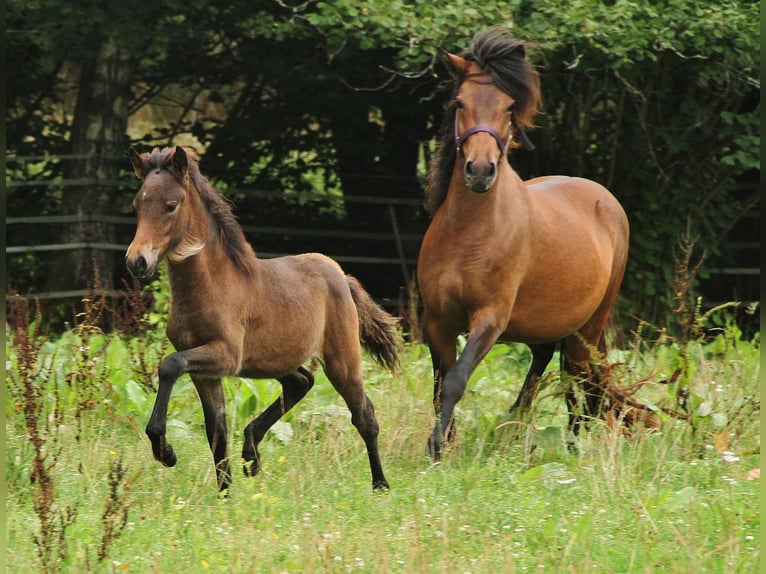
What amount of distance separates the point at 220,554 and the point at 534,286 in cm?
275

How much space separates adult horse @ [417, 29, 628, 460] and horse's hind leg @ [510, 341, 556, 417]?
0.02m

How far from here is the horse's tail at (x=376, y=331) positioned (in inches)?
228

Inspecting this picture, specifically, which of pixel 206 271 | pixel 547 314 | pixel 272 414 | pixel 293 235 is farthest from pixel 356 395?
pixel 293 235

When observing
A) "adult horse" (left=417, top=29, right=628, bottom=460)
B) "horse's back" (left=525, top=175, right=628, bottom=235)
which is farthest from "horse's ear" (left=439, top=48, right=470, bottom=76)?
"horse's back" (left=525, top=175, right=628, bottom=235)

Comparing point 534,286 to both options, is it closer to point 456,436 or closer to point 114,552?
point 456,436

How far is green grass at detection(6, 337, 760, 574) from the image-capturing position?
13.6 feet

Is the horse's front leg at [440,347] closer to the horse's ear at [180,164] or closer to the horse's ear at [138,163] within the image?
the horse's ear at [180,164]

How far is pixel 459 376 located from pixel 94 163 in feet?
23.0

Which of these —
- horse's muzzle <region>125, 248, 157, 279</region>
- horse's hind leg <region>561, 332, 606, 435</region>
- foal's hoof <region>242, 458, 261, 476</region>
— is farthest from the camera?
horse's hind leg <region>561, 332, 606, 435</region>

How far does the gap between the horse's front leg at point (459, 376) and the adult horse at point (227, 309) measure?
35 cm

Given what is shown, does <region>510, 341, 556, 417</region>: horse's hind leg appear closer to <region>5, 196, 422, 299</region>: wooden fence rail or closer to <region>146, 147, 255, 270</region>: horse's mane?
<region>146, 147, 255, 270</region>: horse's mane

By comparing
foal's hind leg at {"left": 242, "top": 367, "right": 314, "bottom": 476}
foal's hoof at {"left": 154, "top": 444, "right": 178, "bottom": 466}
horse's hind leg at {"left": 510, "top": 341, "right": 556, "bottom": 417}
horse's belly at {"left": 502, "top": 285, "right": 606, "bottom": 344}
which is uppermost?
horse's belly at {"left": 502, "top": 285, "right": 606, "bottom": 344}

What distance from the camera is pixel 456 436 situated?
5.76m

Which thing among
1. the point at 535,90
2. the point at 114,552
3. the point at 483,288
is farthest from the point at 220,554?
the point at 535,90
